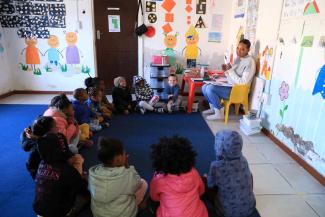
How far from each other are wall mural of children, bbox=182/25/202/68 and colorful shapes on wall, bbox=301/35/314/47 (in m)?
2.43

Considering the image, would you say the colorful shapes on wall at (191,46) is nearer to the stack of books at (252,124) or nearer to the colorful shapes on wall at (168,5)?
the colorful shapes on wall at (168,5)

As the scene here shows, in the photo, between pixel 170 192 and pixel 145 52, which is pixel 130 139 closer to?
pixel 170 192

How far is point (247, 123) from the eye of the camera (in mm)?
3008

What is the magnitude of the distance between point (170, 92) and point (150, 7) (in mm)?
1668

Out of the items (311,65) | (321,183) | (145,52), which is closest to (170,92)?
(145,52)

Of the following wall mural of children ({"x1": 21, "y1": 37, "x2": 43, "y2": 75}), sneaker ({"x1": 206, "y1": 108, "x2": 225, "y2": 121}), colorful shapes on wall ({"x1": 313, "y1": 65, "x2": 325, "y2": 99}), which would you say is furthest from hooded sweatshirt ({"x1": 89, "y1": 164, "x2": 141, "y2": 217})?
wall mural of children ({"x1": 21, "y1": 37, "x2": 43, "y2": 75})

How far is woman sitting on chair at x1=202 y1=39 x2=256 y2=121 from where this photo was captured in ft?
10.8

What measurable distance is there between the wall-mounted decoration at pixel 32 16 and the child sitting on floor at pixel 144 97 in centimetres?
184

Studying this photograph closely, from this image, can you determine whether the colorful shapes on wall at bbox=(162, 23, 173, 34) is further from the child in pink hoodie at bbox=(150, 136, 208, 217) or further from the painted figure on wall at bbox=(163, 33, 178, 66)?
the child in pink hoodie at bbox=(150, 136, 208, 217)

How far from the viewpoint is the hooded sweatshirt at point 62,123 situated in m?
2.08

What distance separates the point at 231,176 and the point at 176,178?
347mm

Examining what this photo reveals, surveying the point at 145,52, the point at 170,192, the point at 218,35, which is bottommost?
the point at 170,192

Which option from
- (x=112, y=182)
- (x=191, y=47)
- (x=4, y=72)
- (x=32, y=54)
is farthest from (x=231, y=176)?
(x=4, y=72)

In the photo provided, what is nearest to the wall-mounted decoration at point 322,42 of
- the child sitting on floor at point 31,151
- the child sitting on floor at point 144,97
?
the child sitting on floor at point 144,97
